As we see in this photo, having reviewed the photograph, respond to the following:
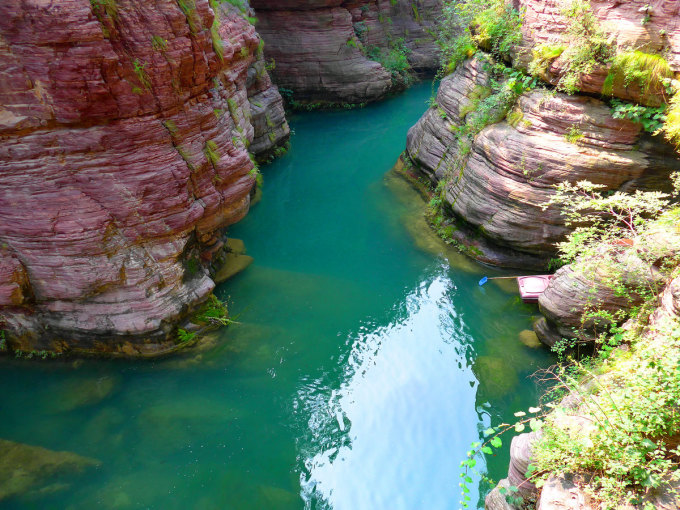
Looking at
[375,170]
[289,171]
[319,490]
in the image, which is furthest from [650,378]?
[289,171]

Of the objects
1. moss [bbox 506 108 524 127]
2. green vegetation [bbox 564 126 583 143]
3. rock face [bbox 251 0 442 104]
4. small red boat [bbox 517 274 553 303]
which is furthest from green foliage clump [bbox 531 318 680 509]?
rock face [bbox 251 0 442 104]

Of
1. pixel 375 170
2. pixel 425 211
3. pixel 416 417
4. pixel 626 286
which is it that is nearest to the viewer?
pixel 626 286

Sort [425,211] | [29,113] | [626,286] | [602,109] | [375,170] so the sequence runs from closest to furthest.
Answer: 1. [29,113]
2. [626,286]
3. [602,109]
4. [425,211]
5. [375,170]

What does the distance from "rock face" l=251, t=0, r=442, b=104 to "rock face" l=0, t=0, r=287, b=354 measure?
10411mm

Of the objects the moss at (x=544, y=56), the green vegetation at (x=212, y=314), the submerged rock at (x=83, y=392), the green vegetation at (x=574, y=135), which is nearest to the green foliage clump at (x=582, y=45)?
the moss at (x=544, y=56)

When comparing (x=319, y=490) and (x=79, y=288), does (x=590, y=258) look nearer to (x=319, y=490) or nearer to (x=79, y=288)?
(x=319, y=490)

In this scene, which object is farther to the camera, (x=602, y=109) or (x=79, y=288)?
(x=602, y=109)

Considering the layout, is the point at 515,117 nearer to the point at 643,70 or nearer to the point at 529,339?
the point at 643,70

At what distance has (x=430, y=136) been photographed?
42.1 feet

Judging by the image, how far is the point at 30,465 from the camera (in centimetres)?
658

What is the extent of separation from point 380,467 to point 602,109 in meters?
7.22

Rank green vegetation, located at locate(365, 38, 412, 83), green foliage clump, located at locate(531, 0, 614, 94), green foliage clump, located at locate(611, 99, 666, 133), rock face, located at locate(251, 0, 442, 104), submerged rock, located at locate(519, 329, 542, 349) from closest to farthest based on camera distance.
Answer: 1. green foliage clump, located at locate(611, 99, 666, 133)
2. green foliage clump, located at locate(531, 0, 614, 94)
3. submerged rock, located at locate(519, 329, 542, 349)
4. rock face, located at locate(251, 0, 442, 104)
5. green vegetation, located at locate(365, 38, 412, 83)

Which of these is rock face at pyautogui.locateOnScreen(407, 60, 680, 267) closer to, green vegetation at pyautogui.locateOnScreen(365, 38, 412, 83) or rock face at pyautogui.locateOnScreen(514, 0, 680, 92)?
rock face at pyautogui.locateOnScreen(514, 0, 680, 92)

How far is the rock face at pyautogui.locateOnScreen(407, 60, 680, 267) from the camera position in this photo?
8.37 meters
